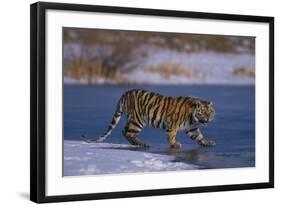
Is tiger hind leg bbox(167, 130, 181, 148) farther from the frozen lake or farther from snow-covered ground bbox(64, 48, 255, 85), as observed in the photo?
snow-covered ground bbox(64, 48, 255, 85)

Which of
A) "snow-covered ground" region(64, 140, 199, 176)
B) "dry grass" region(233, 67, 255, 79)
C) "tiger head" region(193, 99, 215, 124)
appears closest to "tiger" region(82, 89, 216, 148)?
"tiger head" region(193, 99, 215, 124)

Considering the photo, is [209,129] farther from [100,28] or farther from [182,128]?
[100,28]

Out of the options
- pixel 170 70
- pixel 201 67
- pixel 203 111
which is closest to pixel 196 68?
pixel 201 67

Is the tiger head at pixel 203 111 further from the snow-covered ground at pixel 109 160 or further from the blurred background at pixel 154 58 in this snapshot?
the snow-covered ground at pixel 109 160

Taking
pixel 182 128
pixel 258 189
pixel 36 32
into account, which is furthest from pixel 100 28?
pixel 258 189

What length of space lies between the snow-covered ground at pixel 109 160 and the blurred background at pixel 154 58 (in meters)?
0.47

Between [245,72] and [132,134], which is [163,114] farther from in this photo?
[245,72]

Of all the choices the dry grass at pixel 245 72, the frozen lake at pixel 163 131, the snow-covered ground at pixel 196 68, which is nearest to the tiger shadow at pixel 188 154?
the frozen lake at pixel 163 131

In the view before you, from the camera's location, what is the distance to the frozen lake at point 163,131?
5566 mm

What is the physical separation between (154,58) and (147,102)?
1.10 ft

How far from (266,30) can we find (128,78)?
126 centimetres

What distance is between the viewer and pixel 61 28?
17.9 ft

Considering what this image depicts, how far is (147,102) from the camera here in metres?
5.91

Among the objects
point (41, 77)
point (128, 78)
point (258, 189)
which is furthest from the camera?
point (258, 189)
